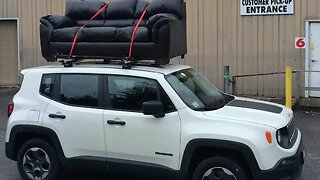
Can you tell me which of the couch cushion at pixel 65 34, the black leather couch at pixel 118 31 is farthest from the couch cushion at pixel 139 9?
the couch cushion at pixel 65 34

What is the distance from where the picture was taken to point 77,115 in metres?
5.77

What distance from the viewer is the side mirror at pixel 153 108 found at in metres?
5.26

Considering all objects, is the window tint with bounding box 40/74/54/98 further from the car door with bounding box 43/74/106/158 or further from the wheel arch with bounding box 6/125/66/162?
the wheel arch with bounding box 6/125/66/162

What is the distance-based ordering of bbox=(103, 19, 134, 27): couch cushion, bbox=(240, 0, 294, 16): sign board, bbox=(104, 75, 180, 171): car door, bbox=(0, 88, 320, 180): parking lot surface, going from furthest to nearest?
bbox=(240, 0, 294, 16): sign board < bbox=(0, 88, 320, 180): parking lot surface < bbox=(103, 19, 134, 27): couch cushion < bbox=(104, 75, 180, 171): car door

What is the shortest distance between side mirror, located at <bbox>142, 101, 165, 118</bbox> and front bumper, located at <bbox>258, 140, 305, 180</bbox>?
1262 mm

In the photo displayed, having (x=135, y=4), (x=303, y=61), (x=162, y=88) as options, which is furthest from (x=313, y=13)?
(x=162, y=88)

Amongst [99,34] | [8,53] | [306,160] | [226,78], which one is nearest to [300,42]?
[226,78]

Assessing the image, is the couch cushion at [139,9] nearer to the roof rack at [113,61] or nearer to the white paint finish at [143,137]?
the roof rack at [113,61]

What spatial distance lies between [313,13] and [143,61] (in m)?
7.35

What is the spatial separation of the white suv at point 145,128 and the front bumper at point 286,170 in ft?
0.03

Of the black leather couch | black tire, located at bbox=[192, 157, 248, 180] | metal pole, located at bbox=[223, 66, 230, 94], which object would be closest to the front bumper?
black tire, located at bbox=[192, 157, 248, 180]

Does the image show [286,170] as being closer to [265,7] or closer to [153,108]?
[153,108]

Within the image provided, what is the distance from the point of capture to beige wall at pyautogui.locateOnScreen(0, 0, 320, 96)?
40.3 ft

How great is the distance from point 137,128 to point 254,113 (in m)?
1.34
